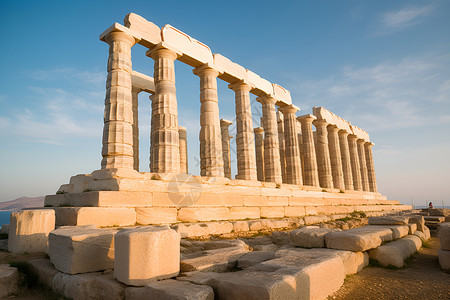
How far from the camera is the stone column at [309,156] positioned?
21.2 meters

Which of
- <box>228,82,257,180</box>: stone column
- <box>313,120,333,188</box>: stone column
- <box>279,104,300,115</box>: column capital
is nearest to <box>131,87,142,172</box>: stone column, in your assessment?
<box>228,82,257,180</box>: stone column

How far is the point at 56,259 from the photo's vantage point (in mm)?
4824

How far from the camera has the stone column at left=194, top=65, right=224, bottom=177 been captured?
14.1 meters

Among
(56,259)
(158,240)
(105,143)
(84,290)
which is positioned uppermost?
(105,143)

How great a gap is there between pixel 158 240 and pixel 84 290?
1394mm

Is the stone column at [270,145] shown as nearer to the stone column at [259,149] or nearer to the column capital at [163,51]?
the stone column at [259,149]

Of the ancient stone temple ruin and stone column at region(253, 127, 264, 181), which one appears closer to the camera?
the ancient stone temple ruin

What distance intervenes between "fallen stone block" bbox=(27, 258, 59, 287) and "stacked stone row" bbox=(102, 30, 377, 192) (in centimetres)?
558

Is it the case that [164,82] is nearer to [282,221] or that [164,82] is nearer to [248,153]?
[248,153]

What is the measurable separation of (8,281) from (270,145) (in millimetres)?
14955

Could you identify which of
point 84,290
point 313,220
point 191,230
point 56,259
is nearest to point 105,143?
point 191,230

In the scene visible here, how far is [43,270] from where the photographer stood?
495 centimetres

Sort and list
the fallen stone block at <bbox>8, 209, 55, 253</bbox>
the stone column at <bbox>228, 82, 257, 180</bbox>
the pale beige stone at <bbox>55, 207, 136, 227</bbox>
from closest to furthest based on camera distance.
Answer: the fallen stone block at <bbox>8, 209, 55, 253</bbox> → the pale beige stone at <bbox>55, 207, 136, 227</bbox> → the stone column at <bbox>228, 82, 257, 180</bbox>

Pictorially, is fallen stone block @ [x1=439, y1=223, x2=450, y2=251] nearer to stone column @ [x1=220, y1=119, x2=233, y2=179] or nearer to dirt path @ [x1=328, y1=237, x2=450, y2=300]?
dirt path @ [x1=328, y1=237, x2=450, y2=300]
